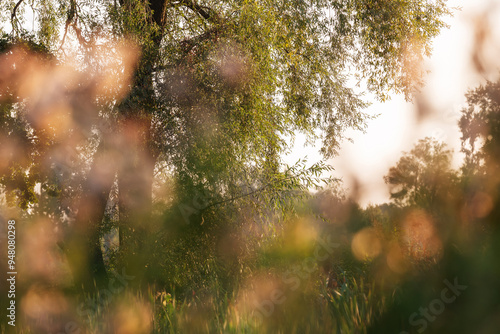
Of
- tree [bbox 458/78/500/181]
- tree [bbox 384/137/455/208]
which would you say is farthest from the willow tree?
tree [bbox 458/78/500/181]

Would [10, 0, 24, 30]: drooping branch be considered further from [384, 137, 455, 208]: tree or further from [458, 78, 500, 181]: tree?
[458, 78, 500, 181]: tree

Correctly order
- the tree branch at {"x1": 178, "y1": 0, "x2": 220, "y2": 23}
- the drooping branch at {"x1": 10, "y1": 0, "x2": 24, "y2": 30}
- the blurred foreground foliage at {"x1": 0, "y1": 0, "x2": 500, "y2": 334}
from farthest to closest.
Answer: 1. the drooping branch at {"x1": 10, "y1": 0, "x2": 24, "y2": 30}
2. the tree branch at {"x1": 178, "y1": 0, "x2": 220, "y2": 23}
3. the blurred foreground foliage at {"x1": 0, "y1": 0, "x2": 500, "y2": 334}

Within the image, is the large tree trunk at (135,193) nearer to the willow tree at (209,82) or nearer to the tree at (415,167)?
the willow tree at (209,82)

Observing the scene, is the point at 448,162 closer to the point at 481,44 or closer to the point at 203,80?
the point at 203,80

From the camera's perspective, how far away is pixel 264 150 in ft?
26.0

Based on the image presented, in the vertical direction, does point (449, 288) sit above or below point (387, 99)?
below

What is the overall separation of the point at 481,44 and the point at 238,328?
14.7 metres

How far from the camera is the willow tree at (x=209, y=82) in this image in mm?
7500

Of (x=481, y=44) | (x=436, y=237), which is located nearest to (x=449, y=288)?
(x=436, y=237)

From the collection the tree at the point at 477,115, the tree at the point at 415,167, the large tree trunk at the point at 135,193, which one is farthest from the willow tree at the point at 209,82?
the tree at the point at 477,115

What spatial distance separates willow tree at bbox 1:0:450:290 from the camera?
7500 mm

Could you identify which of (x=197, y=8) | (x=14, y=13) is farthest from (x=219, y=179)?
(x=14, y=13)

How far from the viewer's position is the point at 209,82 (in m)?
7.59

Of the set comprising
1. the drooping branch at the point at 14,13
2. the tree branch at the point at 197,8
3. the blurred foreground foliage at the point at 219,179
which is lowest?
the blurred foreground foliage at the point at 219,179
